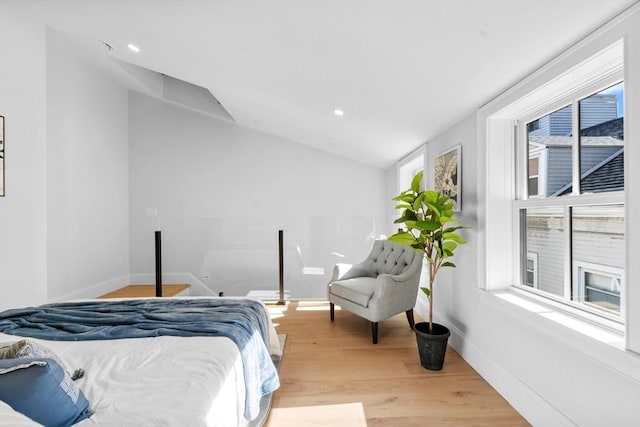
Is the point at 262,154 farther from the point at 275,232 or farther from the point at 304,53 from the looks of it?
the point at 304,53

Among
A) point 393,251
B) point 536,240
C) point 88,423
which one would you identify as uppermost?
point 536,240

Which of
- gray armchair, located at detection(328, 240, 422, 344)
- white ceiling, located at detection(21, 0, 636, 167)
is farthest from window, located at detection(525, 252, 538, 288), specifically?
white ceiling, located at detection(21, 0, 636, 167)

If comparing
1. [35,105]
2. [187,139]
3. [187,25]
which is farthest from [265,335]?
[187,139]

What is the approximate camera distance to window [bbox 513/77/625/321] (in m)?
1.45

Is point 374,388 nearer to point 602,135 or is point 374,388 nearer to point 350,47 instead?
point 602,135

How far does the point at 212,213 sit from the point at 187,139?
1.25m

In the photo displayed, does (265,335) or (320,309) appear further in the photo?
(320,309)

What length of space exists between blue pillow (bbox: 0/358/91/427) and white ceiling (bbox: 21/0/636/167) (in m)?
1.90

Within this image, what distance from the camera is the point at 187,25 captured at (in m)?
2.16

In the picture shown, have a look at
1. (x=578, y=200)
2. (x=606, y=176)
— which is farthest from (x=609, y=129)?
(x=578, y=200)

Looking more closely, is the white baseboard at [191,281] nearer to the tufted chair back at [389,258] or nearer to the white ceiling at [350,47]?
the tufted chair back at [389,258]

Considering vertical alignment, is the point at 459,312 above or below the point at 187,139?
below

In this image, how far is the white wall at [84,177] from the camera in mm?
3406

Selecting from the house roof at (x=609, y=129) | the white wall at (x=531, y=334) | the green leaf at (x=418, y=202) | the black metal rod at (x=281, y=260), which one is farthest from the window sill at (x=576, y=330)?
the black metal rod at (x=281, y=260)
